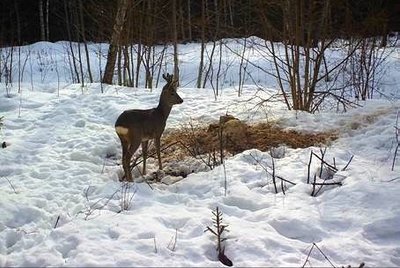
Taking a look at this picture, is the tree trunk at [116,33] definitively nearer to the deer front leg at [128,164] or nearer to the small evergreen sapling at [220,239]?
the deer front leg at [128,164]

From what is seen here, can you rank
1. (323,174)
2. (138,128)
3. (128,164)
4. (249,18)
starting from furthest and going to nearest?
(249,18) → (138,128) → (128,164) → (323,174)

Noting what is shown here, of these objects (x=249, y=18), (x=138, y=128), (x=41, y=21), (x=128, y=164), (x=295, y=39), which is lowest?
(x=128, y=164)

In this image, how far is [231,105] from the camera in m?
9.25

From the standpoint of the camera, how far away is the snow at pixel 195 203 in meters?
4.09

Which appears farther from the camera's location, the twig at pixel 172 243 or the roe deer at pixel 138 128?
the roe deer at pixel 138 128

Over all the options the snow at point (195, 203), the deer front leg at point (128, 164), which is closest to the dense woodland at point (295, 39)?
the snow at point (195, 203)

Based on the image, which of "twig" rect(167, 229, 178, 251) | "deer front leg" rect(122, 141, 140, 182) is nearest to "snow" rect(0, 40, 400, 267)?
"twig" rect(167, 229, 178, 251)

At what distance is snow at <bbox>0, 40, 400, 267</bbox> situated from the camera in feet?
13.4

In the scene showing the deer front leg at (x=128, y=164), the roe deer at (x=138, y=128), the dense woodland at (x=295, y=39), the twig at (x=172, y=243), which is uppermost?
the dense woodland at (x=295, y=39)

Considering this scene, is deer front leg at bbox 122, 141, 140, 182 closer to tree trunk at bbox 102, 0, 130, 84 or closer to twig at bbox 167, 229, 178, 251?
twig at bbox 167, 229, 178, 251

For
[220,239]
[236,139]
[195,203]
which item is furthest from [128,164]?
[220,239]

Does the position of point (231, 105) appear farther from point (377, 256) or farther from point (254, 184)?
point (377, 256)

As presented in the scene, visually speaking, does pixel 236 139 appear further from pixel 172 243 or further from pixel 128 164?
pixel 172 243

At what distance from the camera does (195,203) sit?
5.19m
